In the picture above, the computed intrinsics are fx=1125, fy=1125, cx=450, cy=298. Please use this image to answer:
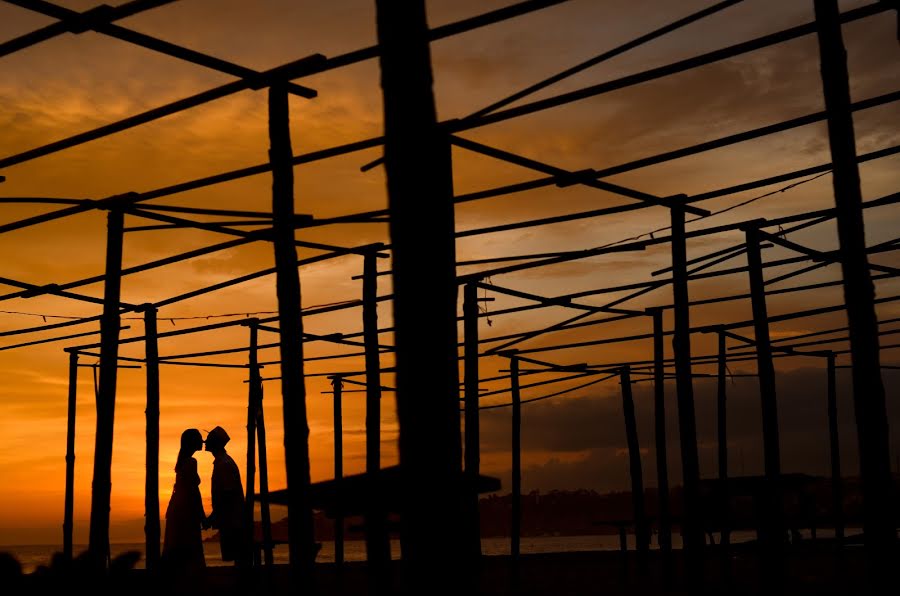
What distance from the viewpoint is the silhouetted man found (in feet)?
39.3

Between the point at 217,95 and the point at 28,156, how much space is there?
230 cm

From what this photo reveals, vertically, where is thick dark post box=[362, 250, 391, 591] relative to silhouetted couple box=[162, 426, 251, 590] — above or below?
above

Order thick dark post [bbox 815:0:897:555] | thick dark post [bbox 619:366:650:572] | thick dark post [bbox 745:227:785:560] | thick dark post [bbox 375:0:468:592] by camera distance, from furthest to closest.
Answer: thick dark post [bbox 619:366:650:572], thick dark post [bbox 745:227:785:560], thick dark post [bbox 815:0:897:555], thick dark post [bbox 375:0:468:592]

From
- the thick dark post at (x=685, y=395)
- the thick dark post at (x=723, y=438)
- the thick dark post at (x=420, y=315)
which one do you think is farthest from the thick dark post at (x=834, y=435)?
the thick dark post at (x=420, y=315)

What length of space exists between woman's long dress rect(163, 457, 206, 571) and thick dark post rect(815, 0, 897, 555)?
7.29 m

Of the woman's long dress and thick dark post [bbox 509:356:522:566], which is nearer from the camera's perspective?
the woman's long dress

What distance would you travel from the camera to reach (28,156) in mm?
10164

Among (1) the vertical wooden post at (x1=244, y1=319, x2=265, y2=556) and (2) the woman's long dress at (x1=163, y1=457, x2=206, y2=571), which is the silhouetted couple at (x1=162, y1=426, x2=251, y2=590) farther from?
(1) the vertical wooden post at (x1=244, y1=319, x2=265, y2=556)

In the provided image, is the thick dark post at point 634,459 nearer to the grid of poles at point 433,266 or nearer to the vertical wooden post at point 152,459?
the grid of poles at point 433,266

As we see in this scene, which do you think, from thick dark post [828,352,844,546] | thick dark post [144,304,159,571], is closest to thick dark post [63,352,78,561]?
thick dark post [144,304,159,571]

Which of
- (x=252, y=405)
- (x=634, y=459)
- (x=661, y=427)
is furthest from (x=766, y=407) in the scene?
(x=252, y=405)

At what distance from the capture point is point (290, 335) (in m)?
8.95

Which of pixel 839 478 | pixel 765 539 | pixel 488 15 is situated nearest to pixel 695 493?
Answer: pixel 765 539

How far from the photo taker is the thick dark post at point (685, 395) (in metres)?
12.1
